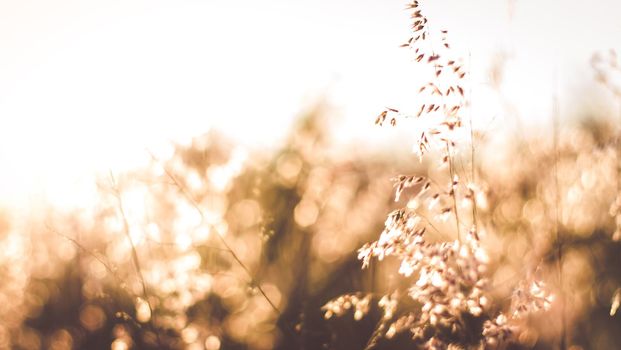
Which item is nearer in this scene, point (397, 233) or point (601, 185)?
point (397, 233)

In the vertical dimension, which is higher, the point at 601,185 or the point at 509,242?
the point at 601,185

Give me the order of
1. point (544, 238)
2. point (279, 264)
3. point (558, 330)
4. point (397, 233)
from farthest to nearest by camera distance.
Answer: point (279, 264), point (544, 238), point (558, 330), point (397, 233)

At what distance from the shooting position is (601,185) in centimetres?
268

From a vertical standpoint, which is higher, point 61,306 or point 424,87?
point 424,87

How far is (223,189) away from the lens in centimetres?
400

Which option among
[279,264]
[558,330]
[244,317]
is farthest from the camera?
[279,264]

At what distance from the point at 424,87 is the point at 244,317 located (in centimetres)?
300

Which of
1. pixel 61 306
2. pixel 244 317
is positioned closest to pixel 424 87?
pixel 244 317

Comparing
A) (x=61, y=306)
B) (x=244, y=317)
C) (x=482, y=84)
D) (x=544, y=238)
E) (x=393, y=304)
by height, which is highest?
(x=482, y=84)

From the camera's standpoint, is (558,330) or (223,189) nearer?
(558,330)

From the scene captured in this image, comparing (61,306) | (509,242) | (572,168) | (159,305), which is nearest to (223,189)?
(159,305)

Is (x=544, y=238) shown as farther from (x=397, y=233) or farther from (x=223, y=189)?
(x=223, y=189)

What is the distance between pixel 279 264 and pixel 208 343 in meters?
1.63

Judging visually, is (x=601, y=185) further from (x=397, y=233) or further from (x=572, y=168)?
(x=397, y=233)
